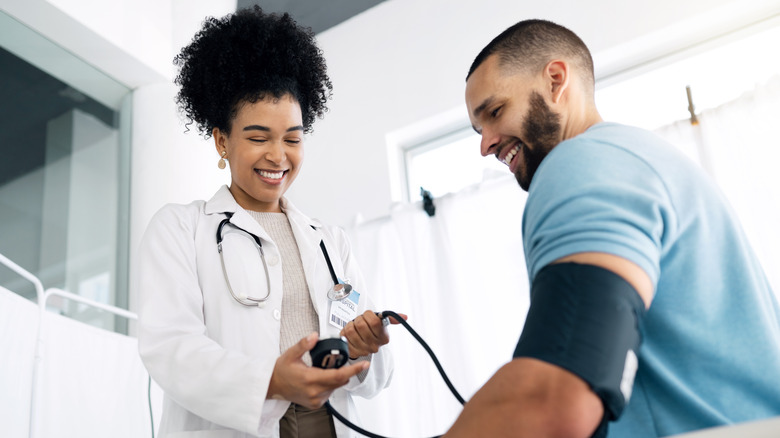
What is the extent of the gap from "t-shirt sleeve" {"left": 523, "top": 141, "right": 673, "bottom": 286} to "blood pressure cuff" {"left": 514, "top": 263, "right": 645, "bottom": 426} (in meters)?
0.04

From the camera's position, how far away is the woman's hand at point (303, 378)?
98 cm

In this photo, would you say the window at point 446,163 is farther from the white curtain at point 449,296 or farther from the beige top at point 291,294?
the beige top at point 291,294

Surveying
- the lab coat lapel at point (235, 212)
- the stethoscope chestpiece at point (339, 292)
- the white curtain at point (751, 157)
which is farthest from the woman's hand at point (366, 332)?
the white curtain at point (751, 157)

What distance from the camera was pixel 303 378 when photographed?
0.98m

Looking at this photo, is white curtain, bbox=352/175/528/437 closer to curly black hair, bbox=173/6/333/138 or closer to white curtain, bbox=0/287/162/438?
white curtain, bbox=0/287/162/438

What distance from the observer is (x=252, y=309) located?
125 cm

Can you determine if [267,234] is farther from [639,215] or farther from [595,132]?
[639,215]

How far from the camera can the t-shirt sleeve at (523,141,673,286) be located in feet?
2.21

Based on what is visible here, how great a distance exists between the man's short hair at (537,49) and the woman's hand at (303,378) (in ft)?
2.29

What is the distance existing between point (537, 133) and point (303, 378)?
24.3 inches

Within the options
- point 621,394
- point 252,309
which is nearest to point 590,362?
point 621,394

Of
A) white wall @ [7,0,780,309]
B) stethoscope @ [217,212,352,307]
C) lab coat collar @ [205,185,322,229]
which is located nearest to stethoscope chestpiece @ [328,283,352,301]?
stethoscope @ [217,212,352,307]

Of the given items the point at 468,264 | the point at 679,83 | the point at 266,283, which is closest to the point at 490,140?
the point at 266,283

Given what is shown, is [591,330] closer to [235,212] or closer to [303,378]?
[303,378]
